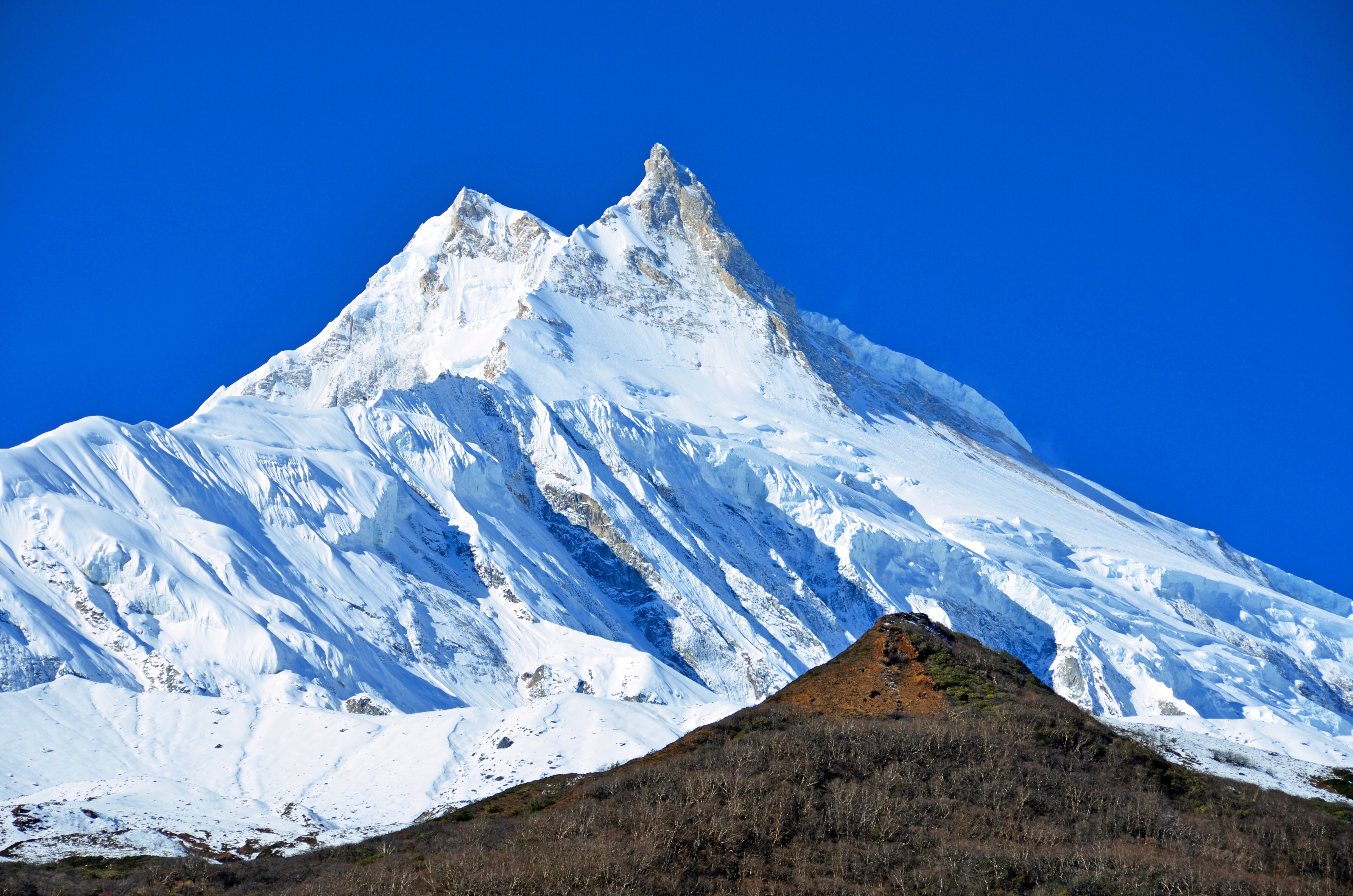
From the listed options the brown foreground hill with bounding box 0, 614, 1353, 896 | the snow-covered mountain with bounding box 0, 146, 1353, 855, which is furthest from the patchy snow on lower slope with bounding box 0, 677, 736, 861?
the brown foreground hill with bounding box 0, 614, 1353, 896

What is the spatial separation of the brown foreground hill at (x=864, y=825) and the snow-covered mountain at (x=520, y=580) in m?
10.5

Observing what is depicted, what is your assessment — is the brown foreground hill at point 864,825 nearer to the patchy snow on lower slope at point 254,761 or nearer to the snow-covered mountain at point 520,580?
the patchy snow on lower slope at point 254,761

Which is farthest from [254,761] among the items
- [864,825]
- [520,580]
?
[520,580]

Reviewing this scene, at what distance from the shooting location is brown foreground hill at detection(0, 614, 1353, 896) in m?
20.0

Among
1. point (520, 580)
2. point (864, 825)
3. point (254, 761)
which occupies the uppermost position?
point (520, 580)

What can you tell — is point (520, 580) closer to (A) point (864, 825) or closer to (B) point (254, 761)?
(B) point (254, 761)

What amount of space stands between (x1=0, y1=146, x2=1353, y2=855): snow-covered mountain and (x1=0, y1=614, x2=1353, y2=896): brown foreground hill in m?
10.5

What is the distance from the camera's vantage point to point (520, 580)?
109 m

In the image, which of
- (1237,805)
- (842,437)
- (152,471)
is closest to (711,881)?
(1237,805)

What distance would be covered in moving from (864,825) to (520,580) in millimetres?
88762

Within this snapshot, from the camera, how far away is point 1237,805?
25.5 metres

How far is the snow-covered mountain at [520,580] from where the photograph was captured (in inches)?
1959

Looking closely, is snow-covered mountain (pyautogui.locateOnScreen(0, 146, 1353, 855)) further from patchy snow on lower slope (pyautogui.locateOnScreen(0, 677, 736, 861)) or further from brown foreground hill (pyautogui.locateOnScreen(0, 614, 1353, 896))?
brown foreground hill (pyautogui.locateOnScreen(0, 614, 1353, 896))

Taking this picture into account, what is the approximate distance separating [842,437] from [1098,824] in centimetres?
15102
